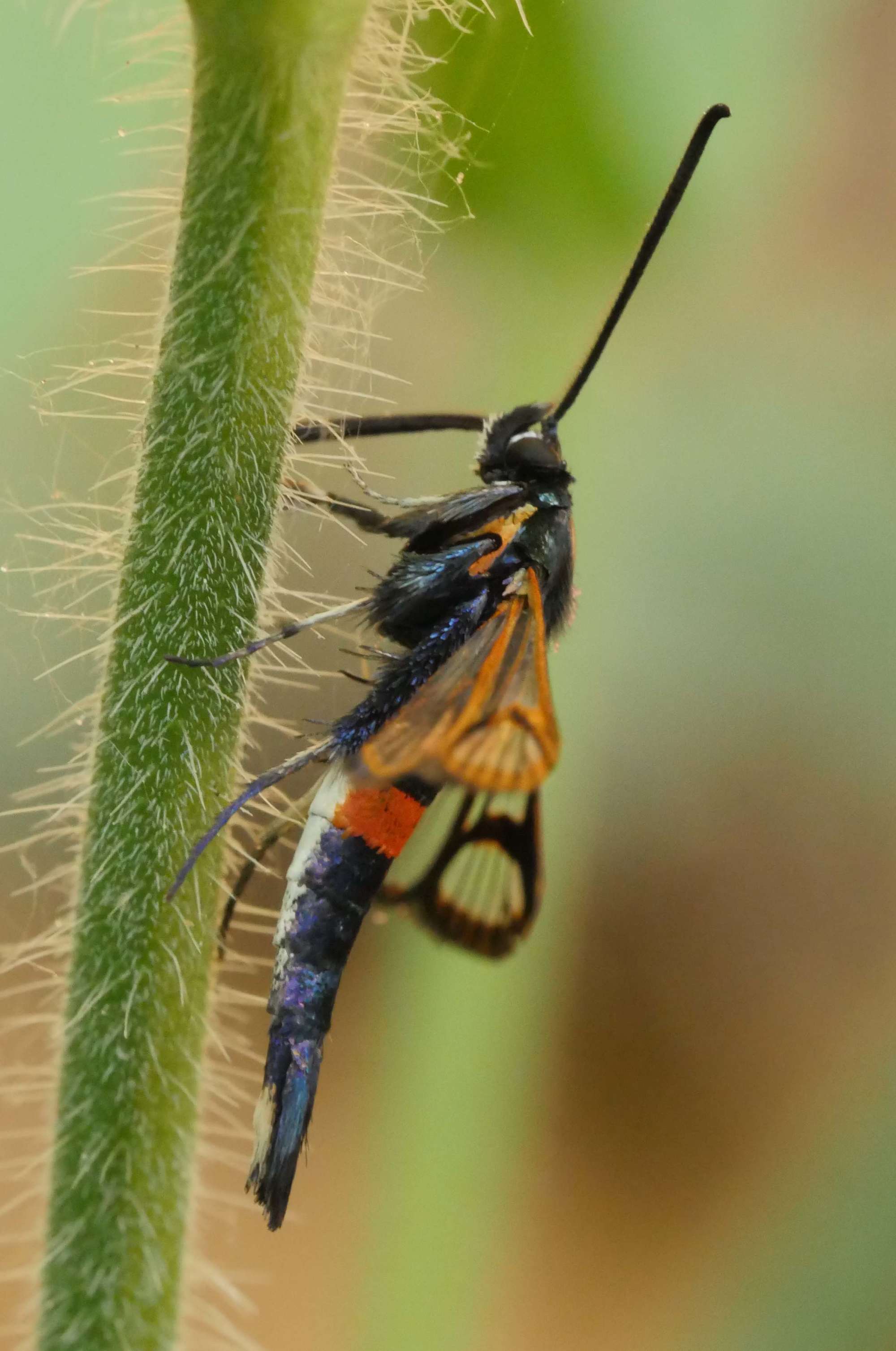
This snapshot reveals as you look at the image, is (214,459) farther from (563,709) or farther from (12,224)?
(563,709)

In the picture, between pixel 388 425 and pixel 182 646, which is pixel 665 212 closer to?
pixel 388 425

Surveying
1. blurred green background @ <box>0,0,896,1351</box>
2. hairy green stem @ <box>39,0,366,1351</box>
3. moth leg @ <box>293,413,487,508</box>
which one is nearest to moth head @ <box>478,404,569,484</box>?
moth leg @ <box>293,413,487,508</box>

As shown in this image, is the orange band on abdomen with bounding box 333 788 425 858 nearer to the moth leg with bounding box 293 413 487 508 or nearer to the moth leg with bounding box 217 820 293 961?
the moth leg with bounding box 217 820 293 961

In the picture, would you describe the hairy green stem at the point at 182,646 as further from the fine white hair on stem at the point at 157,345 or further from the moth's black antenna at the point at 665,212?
the moth's black antenna at the point at 665,212

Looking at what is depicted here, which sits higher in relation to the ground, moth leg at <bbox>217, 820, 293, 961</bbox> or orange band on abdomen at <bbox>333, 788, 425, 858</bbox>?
orange band on abdomen at <bbox>333, 788, 425, 858</bbox>

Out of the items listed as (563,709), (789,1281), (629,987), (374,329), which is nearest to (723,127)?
(374,329)

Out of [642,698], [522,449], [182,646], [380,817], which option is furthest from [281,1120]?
[642,698]
